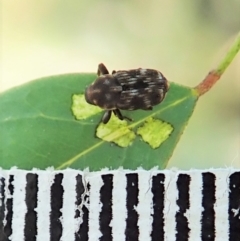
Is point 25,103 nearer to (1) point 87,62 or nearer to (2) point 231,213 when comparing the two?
(1) point 87,62

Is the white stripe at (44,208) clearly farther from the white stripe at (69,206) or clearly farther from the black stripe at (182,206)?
the black stripe at (182,206)

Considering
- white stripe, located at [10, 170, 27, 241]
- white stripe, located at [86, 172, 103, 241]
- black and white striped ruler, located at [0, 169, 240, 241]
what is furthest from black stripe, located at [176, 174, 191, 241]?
white stripe, located at [10, 170, 27, 241]

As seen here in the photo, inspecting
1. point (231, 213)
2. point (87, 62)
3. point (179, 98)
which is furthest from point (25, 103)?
point (231, 213)

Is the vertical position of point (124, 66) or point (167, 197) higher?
point (124, 66)

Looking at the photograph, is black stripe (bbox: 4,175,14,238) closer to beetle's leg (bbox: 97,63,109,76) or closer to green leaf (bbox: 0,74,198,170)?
green leaf (bbox: 0,74,198,170)

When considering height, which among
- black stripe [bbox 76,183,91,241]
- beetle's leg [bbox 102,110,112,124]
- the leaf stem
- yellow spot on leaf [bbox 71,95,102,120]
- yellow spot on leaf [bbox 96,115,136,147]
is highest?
the leaf stem

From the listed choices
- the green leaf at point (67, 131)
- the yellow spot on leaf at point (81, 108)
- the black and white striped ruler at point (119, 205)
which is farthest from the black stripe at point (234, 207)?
the yellow spot on leaf at point (81, 108)
